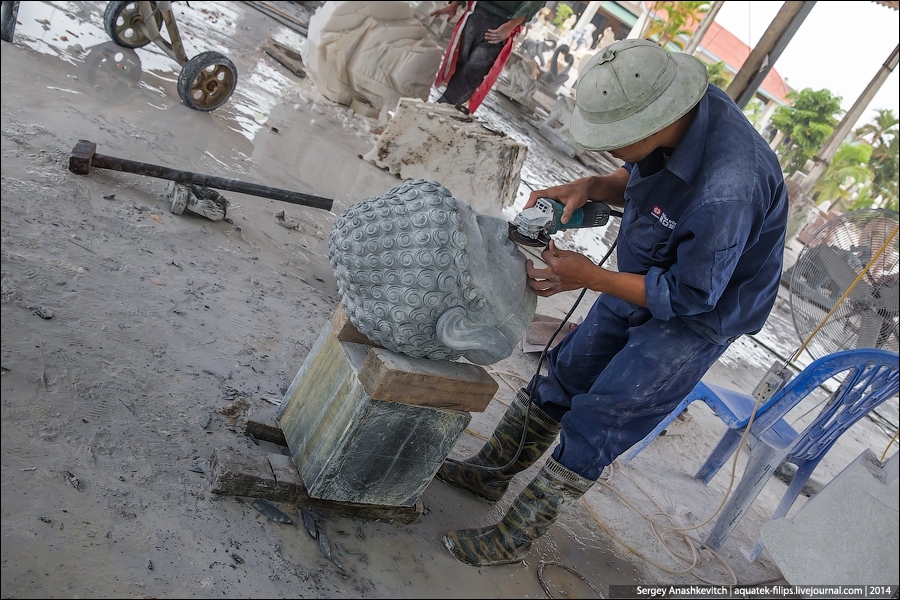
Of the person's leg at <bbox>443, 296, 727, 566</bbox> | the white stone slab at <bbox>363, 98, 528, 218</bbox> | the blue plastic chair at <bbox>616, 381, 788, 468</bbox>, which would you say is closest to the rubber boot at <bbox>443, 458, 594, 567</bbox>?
the person's leg at <bbox>443, 296, 727, 566</bbox>

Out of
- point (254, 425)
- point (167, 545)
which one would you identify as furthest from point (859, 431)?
point (167, 545)

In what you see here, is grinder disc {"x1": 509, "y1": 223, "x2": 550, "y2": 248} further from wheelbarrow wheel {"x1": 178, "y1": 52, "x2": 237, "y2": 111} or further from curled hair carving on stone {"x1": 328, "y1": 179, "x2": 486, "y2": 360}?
wheelbarrow wheel {"x1": 178, "y1": 52, "x2": 237, "y2": 111}

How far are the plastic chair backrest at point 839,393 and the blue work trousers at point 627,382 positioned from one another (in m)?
0.74

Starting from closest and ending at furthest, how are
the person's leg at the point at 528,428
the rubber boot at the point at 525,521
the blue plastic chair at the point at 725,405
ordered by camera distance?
the rubber boot at the point at 525,521 → the person's leg at the point at 528,428 → the blue plastic chair at the point at 725,405

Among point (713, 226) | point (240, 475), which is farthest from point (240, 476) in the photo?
point (713, 226)

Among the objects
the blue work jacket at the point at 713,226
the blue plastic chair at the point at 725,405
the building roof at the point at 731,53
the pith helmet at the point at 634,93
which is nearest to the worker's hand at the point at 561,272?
the blue work jacket at the point at 713,226

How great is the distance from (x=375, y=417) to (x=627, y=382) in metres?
0.88

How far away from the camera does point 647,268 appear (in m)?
2.34

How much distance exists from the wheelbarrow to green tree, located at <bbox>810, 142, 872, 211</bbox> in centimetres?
2240

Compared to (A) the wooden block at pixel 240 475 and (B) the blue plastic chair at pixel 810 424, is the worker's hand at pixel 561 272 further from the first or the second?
(B) the blue plastic chair at pixel 810 424

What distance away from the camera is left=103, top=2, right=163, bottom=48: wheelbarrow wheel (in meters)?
5.35

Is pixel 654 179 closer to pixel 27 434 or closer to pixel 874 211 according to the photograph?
pixel 27 434

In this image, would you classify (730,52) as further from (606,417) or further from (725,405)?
(606,417)

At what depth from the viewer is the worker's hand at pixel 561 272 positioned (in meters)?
2.10
